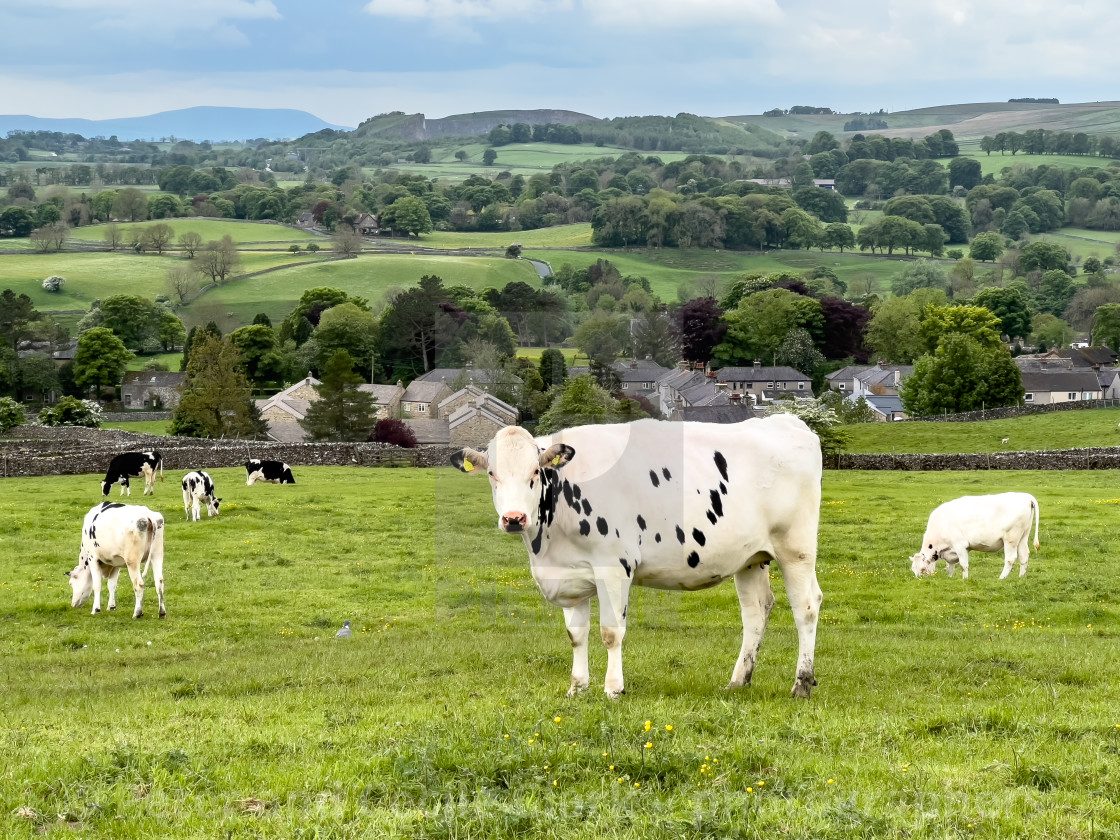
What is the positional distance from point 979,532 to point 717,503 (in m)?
11.1

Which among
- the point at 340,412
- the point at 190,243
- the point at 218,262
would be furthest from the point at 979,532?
the point at 190,243

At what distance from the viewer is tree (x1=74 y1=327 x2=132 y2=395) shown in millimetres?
101938

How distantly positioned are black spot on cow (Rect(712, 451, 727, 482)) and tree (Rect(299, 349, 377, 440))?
175ft

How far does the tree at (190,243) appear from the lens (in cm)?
17586

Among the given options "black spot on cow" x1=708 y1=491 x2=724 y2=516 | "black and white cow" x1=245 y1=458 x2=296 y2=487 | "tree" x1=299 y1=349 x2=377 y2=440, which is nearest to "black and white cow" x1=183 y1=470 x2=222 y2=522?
"black and white cow" x1=245 y1=458 x2=296 y2=487

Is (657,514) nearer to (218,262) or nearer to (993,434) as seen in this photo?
(993,434)

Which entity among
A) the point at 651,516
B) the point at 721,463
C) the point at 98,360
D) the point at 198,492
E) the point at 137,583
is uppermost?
the point at 721,463

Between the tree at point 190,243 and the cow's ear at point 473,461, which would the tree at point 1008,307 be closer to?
the tree at point 190,243

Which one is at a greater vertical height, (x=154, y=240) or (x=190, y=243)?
(x=154, y=240)

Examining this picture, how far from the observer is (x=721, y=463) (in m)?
10.5

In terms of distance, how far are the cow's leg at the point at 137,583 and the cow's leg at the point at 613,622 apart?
9.54m

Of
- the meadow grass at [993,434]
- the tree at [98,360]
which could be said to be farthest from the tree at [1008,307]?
the tree at [98,360]

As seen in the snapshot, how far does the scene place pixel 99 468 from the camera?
43.3 m

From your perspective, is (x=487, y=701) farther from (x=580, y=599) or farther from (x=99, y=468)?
(x=99, y=468)
